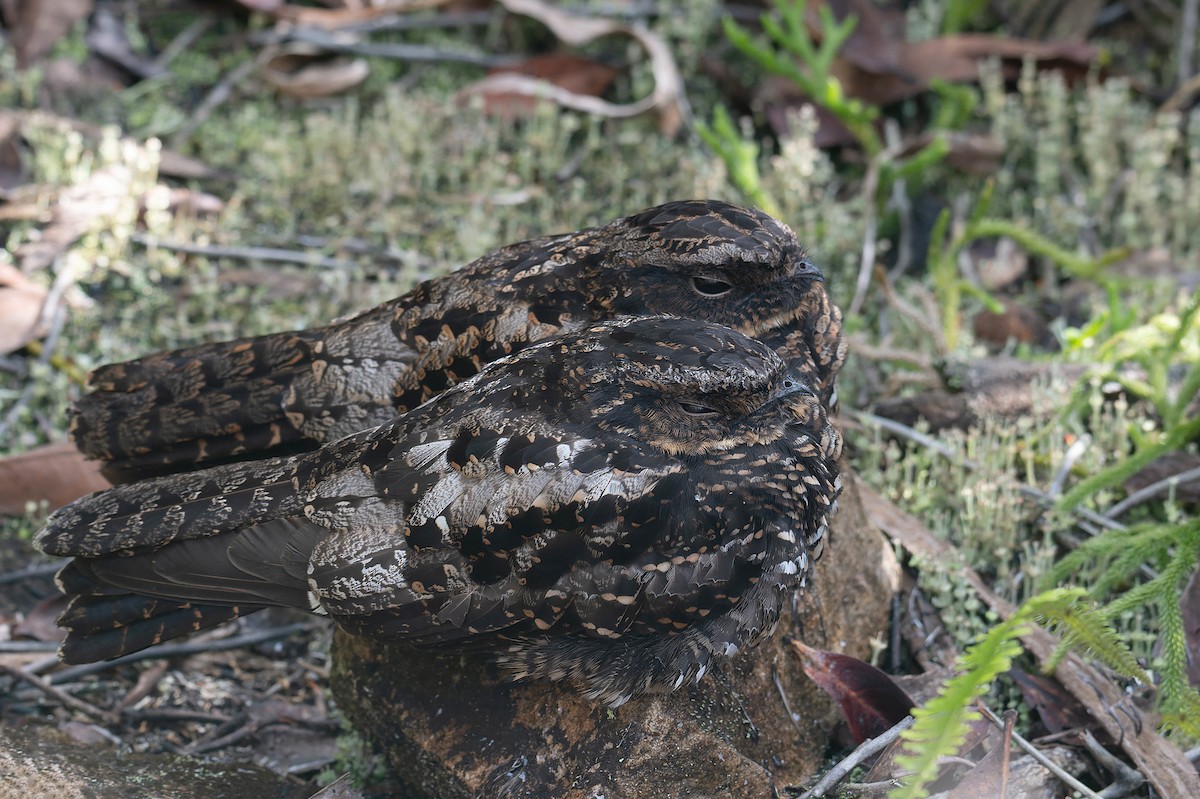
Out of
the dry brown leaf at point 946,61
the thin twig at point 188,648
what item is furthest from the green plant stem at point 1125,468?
the dry brown leaf at point 946,61

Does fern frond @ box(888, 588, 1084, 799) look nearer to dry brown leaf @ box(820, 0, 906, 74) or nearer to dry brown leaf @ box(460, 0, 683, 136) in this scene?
dry brown leaf @ box(460, 0, 683, 136)

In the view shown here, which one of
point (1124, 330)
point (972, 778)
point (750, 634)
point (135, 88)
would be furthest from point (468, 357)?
point (135, 88)

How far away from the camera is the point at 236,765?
2.95 metres

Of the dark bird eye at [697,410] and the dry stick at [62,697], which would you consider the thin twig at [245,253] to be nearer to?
the dry stick at [62,697]

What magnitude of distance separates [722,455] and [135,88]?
374cm

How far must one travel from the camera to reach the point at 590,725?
2.66 metres

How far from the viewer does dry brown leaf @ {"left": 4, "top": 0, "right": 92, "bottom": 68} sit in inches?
198

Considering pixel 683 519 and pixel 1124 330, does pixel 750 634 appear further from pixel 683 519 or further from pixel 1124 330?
pixel 1124 330

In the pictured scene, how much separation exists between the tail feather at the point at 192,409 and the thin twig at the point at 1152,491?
2.32m

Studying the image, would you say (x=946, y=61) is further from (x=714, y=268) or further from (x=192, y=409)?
(x=192, y=409)

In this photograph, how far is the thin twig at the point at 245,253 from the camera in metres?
4.38

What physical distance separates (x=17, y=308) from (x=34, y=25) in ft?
5.58

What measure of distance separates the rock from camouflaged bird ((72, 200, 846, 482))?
0.59 meters

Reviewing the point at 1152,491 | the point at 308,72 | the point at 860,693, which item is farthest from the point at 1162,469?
the point at 308,72
